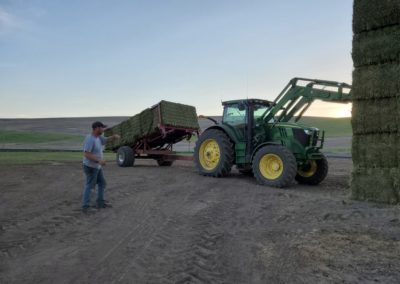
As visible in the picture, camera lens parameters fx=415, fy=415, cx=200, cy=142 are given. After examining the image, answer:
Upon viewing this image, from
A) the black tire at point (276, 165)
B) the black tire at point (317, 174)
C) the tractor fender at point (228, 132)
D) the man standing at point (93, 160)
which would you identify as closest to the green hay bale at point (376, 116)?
the black tire at point (276, 165)

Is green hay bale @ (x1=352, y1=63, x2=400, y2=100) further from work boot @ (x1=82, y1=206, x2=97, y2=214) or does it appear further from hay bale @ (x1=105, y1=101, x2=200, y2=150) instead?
hay bale @ (x1=105, y1=101, x2=200, y2=150)

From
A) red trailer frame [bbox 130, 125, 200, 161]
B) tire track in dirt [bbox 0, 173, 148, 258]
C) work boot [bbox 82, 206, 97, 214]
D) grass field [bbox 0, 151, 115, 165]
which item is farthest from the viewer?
grass field [bbox 0, 151, 115, 165]

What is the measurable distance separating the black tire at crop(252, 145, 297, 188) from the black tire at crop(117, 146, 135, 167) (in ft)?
23.0

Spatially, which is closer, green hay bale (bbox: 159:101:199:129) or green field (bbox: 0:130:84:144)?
green hay bale (bbox: 159:101:199:129)

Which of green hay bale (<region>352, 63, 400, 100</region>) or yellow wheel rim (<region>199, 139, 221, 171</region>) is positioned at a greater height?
green hay bale (<region>352, 63, 400, 100</region>)

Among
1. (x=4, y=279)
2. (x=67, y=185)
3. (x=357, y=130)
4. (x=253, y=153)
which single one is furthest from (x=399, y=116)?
(x=67, y=185)

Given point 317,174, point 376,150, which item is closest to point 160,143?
point 317,174

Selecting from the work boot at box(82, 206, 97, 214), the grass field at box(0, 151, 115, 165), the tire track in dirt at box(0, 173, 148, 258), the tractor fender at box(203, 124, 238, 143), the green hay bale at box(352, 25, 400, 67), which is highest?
the green hay bale at box(352, 25, 400, 67)

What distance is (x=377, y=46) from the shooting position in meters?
8.03

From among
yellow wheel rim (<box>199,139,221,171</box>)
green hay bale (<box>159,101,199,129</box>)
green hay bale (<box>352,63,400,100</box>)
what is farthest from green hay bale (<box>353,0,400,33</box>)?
green hay bale (<box>159,101,199,129</box>)

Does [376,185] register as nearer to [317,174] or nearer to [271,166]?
[271,166]

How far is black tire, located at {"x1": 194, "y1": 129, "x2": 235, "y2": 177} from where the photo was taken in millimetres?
11734

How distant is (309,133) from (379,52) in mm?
3285

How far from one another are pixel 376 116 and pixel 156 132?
363 inches
